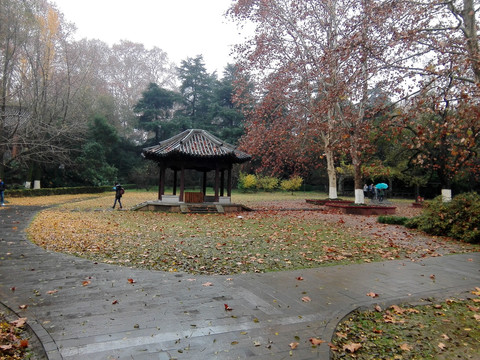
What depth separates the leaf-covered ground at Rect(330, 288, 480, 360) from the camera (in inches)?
112

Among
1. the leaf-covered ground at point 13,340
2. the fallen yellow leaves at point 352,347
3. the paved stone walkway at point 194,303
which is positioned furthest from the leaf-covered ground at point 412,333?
the leaf-covered ground at point 13,340

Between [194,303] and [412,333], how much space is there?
8.03ft

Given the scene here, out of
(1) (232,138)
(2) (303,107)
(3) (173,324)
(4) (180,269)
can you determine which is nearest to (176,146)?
(2) (303,107)

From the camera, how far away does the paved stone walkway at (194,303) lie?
9.11 feet

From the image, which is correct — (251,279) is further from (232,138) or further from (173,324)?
(232,138)

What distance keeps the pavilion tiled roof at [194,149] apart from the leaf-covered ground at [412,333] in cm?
1382

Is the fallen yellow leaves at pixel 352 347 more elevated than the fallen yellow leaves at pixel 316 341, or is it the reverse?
the fallen yellow leaves at pixel 316 341

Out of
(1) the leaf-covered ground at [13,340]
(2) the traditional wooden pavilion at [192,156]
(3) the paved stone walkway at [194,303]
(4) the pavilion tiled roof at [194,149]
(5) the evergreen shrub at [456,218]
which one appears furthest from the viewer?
(2) the traditional wooden pavilion at [192,156]

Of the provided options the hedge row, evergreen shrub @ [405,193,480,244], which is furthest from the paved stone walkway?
the hedge row

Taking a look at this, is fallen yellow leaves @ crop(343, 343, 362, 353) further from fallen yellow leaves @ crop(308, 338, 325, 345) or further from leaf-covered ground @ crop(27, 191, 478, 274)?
leaf-covered ground @ crop(27, 191, 478, 274)

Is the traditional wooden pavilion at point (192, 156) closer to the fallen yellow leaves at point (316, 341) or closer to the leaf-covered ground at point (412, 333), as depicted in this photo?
the leaf-covered ground at point (412, 333)

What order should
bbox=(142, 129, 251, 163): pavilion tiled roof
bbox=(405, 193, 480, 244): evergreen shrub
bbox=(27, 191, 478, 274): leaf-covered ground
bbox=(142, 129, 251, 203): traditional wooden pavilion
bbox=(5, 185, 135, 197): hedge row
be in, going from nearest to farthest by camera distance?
bbox=(27, 191, 478, 274): leaf-covered ground
bbox=(405, 193, 480, 244): evergreen shrub
bbox=(142, 129, 251, 163): pavilion tiled roof
bbox=(142, 129, 251, 203): traditional wooden pavilion
bbox=(5, 185, 135, 197): hedge row

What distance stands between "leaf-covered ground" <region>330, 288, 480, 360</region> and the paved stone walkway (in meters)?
0.18

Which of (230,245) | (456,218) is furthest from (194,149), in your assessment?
(456,218)
